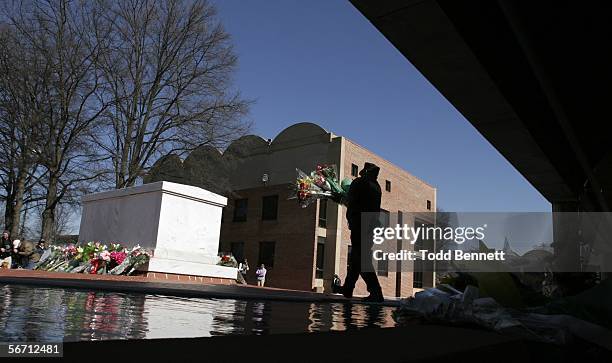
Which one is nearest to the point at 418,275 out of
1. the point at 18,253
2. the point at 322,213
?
the point at 322,213

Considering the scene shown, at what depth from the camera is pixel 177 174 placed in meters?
22.9

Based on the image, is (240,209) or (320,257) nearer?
(320,257)

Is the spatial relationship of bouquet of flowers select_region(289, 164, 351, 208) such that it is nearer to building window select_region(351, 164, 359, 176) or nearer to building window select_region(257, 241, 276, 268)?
building window select_region(351, 164, 359, 176)

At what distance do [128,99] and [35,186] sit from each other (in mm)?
6170

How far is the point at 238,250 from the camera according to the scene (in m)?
35.2

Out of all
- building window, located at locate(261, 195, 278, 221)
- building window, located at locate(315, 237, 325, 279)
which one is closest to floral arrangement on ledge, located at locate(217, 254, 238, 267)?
building window, located at locate(315, 237, 325, 279)

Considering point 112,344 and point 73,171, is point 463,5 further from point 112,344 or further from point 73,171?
point 73,171

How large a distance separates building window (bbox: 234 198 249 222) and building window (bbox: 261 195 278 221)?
174 cm

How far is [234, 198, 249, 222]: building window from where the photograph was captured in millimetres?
35803

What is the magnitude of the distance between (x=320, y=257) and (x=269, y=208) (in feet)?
18.2

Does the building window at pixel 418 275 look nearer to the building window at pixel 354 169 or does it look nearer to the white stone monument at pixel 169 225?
the building window at pixel 354 169

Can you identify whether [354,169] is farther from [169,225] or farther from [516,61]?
[516,61]

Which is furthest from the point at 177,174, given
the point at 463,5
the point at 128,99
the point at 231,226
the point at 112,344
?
the point at 112,344

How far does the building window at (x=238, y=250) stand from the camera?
3456 centimetres
